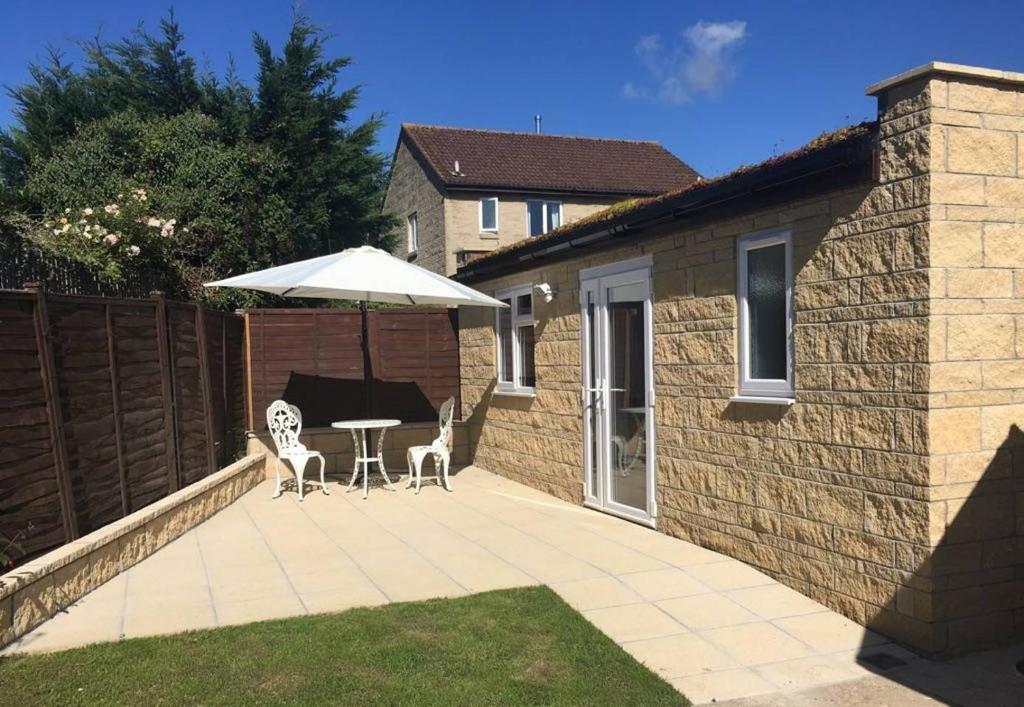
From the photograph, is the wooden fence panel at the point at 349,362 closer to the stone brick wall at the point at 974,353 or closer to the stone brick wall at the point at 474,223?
the stone brick wall at the point at 974,353

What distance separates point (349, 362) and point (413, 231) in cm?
1683

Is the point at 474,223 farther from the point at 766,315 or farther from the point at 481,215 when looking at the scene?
the point at 766,315

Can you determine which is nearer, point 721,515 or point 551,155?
point 721,515

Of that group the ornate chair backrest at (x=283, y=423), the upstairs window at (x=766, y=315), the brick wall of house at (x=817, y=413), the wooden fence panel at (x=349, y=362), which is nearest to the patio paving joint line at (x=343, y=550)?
the ornate chair backrest at (x=283, y=423)

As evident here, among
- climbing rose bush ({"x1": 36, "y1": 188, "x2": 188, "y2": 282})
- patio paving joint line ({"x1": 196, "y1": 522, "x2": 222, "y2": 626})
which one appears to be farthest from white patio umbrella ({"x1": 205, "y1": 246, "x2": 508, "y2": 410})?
patio paving joint line ({"x1": 196, "y1": 522, "x2": 222, "y2": 626})

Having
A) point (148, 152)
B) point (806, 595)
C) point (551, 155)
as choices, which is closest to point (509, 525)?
point (806, 595)

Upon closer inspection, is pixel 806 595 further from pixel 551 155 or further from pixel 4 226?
pixel 551 155

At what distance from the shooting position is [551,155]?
26.7m

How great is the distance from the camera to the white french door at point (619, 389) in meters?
6.83

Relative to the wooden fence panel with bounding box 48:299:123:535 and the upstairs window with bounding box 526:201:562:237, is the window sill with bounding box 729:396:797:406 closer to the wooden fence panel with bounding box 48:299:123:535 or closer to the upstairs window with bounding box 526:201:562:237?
the wooden fence panel with bounding box 48:299:123:535

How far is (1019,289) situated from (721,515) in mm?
2552

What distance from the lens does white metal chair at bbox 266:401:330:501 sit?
871cm

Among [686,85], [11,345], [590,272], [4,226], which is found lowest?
[11,345]

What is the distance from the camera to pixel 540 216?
24.7 metres
